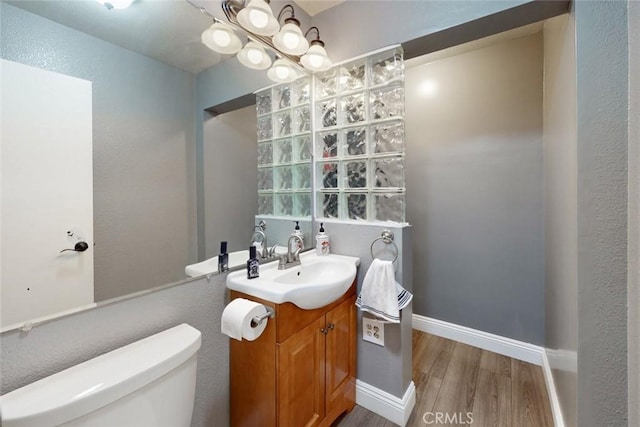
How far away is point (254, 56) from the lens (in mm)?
1352

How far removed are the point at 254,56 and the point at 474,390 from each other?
239cm

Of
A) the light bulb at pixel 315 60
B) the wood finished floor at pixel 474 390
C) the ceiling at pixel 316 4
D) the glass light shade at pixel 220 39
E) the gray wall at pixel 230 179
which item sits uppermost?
the ceiling at pixel 316 4

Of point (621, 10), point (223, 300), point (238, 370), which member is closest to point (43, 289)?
point (223, 300)

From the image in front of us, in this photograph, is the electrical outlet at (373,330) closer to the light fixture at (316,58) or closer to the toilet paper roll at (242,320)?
the toilet paper roll at (242,320)

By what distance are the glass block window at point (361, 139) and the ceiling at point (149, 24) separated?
59cm

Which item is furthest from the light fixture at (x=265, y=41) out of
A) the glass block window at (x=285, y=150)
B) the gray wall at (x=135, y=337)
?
the gray wall at (x=135, y=337)

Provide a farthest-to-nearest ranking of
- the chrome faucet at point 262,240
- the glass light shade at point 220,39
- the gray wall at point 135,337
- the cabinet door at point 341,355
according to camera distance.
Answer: the chrome faucet at point 262,240 → the cabinet door at point 341,355 → the glass light shade at point 220,39 → the gray wall at point 135,337

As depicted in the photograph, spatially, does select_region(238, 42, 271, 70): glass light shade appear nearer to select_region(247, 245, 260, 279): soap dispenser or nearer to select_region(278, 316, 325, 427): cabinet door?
select_region(247, 245, 260, 279): soap dispenser

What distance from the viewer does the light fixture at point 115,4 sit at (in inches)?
33.6

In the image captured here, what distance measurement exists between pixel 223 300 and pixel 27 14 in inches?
43.3

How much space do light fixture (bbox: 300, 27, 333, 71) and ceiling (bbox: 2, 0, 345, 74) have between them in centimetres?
48

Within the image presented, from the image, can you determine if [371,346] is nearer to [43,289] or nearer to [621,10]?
[43,289]

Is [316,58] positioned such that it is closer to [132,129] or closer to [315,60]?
[315,60]

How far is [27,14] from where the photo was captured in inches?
27.4
